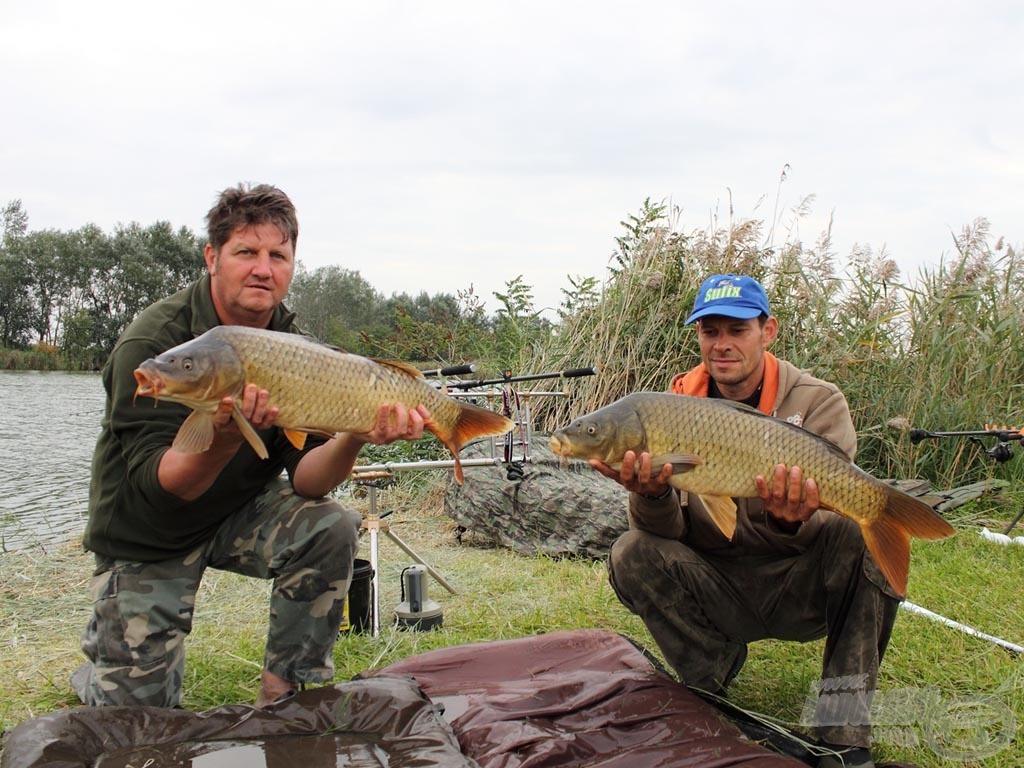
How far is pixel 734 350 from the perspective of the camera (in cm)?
229

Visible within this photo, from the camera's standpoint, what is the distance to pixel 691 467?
1.89 metres

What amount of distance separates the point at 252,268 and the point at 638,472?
1.12 m

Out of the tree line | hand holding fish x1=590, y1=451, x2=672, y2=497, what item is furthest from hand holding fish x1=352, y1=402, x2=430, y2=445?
the tree line

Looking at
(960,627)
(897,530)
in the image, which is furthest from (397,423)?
(960,627)

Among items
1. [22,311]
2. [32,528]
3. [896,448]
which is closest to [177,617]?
[32,528]

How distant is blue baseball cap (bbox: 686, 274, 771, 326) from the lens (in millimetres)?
2238

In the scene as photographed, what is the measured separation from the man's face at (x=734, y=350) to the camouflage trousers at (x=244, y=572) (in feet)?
3.55

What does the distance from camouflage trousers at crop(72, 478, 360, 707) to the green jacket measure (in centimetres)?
6

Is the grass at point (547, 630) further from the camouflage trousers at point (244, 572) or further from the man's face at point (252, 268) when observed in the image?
the man's face at point (252, 268)

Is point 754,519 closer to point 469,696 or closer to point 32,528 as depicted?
point 469,696

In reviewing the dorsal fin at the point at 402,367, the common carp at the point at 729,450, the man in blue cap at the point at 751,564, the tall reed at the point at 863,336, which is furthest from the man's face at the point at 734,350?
the tall reed at the point at 863,336

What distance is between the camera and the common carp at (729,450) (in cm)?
186

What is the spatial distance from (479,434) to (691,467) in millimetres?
496

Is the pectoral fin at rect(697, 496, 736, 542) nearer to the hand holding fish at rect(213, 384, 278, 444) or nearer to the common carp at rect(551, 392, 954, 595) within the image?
the common carp at rect(551, 392, 954, 595)
